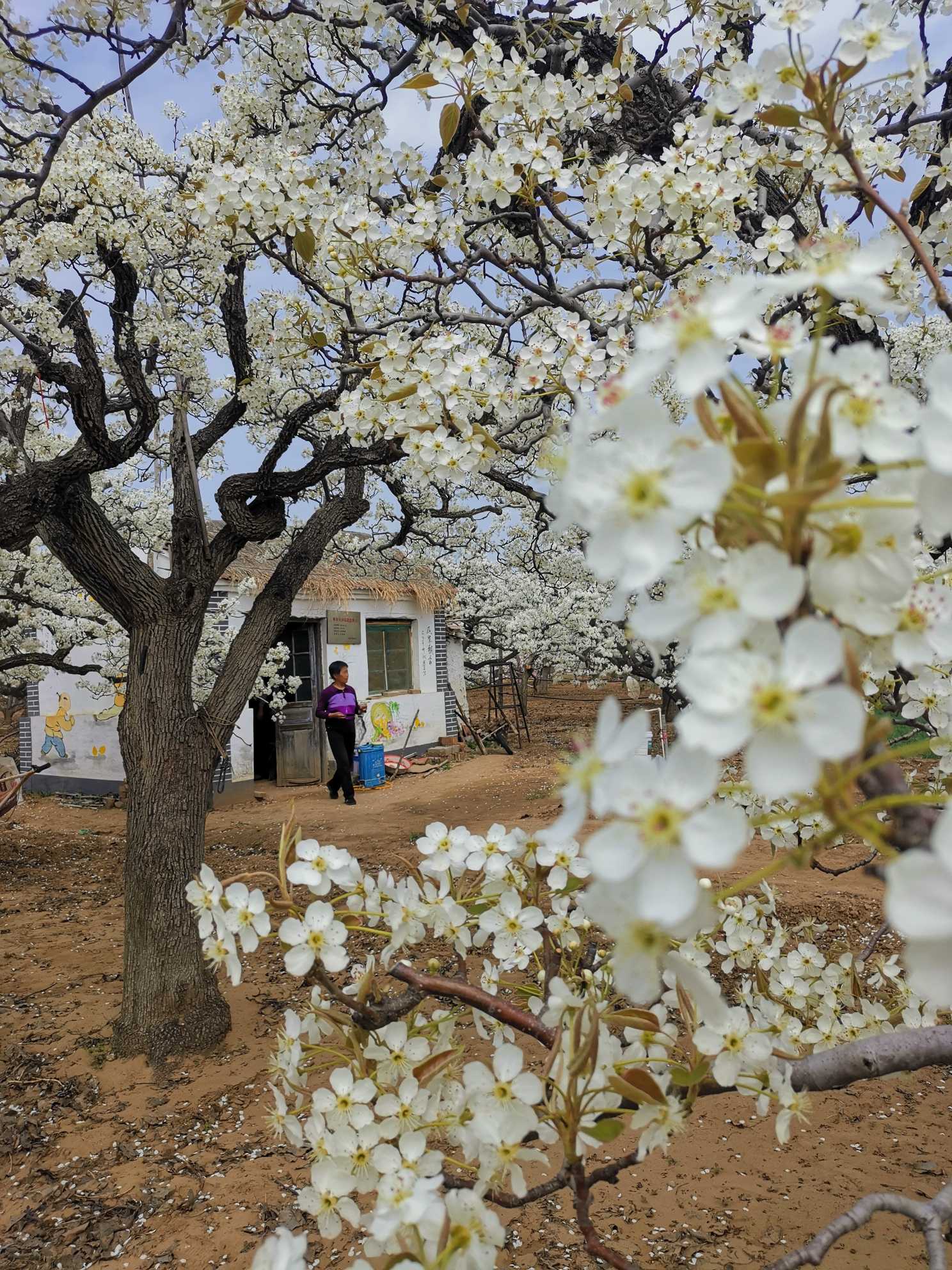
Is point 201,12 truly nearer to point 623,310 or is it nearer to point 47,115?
point 47,115

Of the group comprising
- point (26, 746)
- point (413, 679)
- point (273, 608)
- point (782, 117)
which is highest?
point (782, 117)

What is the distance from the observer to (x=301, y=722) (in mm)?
11258

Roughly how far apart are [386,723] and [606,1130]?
38.6 ft

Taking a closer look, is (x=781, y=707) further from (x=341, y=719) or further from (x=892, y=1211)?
(x=341, y=719)

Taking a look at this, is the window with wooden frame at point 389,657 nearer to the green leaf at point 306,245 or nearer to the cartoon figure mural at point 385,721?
the cartoon figure mural at point 385,721

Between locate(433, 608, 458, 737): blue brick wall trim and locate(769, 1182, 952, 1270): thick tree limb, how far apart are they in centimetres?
1288

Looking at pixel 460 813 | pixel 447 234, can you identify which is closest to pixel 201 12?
pixel 447 234

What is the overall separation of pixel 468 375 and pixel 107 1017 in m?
3.65

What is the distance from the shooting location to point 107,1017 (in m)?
3.96

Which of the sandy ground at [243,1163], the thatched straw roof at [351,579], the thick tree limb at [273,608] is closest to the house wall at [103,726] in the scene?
the thatched straw roof at [351,579]

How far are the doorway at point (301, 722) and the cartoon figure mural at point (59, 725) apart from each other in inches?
95.6

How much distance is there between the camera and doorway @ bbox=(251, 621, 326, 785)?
11242 mm

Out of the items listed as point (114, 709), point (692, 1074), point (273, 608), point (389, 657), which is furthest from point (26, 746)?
point (692, 1074)

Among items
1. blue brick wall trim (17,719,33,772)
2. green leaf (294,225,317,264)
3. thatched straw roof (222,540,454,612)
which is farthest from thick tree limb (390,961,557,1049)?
blue brick wall trim (17,719,33,772)
